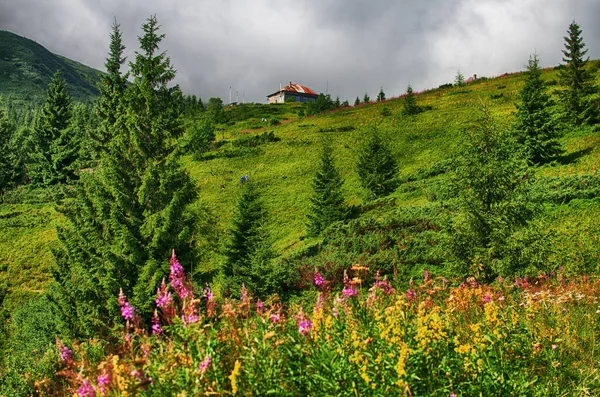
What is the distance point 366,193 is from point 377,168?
6.97ft

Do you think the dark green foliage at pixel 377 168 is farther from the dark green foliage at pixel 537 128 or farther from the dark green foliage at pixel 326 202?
the dark green foliage at pixel 537 128

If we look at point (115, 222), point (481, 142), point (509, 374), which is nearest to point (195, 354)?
point (509, 374)

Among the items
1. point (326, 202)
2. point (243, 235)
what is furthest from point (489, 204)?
point (326, 202)

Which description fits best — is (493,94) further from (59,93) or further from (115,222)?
(59,93)

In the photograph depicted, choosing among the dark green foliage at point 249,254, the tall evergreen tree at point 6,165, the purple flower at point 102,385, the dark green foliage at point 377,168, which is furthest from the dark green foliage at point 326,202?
the tall evergreen tree at point 6,165

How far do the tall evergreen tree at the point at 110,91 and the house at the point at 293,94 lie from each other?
326ft

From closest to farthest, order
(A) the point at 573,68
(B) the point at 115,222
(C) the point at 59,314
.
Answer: (B) the point at 115,222
(C) the point at 59,314
(A) the point at 573,68

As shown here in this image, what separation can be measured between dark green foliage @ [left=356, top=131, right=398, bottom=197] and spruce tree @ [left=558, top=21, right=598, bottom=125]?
44.4 feet

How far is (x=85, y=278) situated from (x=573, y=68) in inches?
1490

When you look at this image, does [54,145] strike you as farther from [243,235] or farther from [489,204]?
[489,204]

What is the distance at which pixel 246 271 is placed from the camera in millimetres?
16594

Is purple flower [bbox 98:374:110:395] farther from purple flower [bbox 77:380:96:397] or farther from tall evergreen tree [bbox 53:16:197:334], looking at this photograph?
tall evergreen tree [bbox 53:16:197:334]

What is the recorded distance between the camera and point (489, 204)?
35.1 feet

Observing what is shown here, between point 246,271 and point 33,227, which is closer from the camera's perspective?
point 246,271
